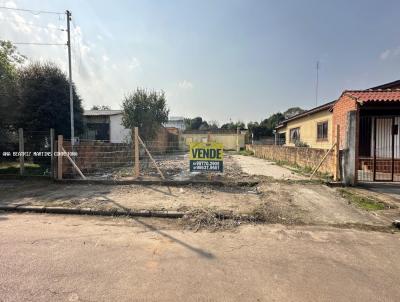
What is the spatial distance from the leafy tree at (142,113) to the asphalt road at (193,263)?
2018cm

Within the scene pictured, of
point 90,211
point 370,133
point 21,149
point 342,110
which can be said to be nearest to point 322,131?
point 342,110

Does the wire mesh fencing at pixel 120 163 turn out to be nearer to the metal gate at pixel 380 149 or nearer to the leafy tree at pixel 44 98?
the leafy tree at pixel 44 98

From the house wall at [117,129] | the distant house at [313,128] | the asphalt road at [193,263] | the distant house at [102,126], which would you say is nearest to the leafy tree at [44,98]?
the asphalt road at [193,263]

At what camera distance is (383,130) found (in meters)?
11.1

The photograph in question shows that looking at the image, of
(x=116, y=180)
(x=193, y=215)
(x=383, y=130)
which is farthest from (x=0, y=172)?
(x=383, y=130)

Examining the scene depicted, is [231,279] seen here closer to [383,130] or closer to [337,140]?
[337,140]

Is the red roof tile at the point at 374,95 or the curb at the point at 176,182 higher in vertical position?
the red roof tile at the point at 374,95

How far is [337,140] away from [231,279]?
7.82 meters

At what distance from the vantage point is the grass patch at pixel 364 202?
6.64 metres

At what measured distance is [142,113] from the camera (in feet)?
86.6

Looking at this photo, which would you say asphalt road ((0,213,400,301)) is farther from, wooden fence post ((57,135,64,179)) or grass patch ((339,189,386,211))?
wooden fence post ((57,135,64,179))

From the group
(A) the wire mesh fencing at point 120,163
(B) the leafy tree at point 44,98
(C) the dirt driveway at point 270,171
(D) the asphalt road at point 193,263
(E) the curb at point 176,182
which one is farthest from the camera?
(B) the leafy tree at point 44,98

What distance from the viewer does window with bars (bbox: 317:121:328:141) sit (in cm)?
1677

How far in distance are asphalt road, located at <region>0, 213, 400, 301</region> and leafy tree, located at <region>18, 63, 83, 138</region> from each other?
9799 millimetres
